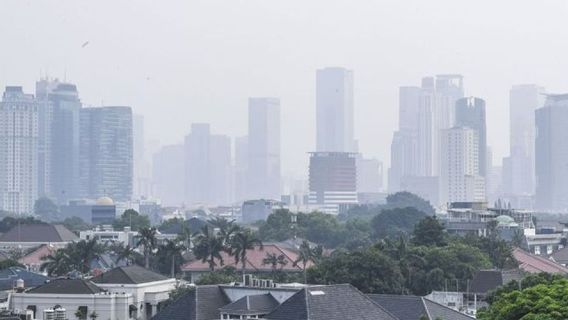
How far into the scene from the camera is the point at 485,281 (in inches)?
2672

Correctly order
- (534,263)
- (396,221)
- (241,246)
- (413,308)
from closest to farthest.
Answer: (413,308)
(241,246)
(534,263)
(396,221)

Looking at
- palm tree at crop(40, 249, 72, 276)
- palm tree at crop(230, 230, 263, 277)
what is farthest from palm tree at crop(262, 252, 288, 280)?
palm tree at crop(40, 249, 72, 276)

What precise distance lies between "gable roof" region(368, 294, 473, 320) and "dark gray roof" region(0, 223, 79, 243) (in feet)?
224

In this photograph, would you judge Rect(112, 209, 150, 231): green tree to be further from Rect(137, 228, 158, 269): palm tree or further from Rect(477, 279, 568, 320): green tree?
Rect(477, 279, 568, 320): green tree

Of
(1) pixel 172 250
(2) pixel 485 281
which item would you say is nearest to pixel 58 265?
(1) pixel 172 250

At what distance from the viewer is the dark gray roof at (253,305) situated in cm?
4816

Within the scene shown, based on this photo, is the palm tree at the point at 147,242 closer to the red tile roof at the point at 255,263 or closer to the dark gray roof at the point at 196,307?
the red tile roof at the point at 255,263

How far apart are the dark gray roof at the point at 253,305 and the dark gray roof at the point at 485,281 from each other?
19.5m

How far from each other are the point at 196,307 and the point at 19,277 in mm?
19564

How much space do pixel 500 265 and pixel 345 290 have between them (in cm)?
4074

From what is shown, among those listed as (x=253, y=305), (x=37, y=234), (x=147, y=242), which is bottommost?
(x=253, y=305)

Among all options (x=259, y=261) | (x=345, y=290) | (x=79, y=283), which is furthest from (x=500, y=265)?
(x=345, y=290)

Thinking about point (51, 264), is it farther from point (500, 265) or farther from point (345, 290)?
point (345, 290)

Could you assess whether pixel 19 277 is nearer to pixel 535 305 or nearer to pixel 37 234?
pixel 535 305
